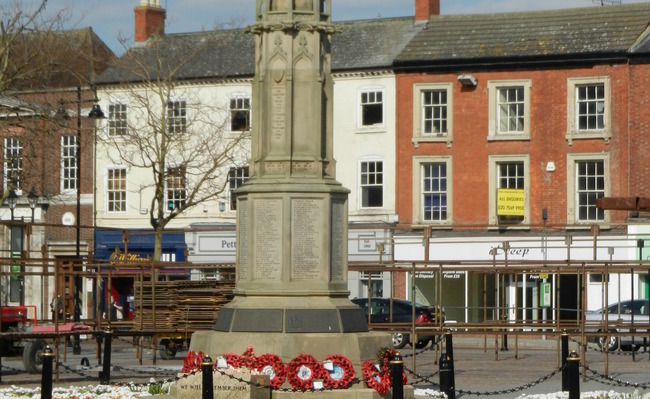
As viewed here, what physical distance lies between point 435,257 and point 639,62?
9.15m

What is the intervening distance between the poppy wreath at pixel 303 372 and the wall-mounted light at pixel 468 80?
30.3 metres

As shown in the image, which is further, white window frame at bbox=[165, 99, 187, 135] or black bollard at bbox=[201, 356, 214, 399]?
white window frame at bbox=[165, 99, 187, 135]

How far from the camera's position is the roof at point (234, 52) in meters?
48.2

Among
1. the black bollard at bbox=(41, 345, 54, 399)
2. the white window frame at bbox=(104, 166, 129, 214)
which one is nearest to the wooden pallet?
the black bollard at bbox=(41, 345, 54, 399)

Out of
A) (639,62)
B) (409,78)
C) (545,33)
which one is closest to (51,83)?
(409,78)

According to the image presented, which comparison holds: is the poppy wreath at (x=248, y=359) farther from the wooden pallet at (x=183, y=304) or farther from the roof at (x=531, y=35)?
the roof at (x=531, y=35)

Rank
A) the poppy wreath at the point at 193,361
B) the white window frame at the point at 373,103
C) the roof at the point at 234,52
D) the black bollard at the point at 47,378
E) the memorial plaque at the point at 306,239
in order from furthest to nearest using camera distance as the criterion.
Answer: the roof at the point at 234,52 → the white window frame at the point at 373,103 → the memorial plaque at the point at 306,239 → the poppy wreath at the point at 193,361 → the black bollard at the point at 47,378

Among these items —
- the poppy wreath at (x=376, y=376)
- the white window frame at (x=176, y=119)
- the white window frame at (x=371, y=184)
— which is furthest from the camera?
the white window frame at (x=371, y=184)

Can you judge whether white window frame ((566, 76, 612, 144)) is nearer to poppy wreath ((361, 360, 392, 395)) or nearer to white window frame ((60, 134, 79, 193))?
white window frame ((60, 134, 79, 193))

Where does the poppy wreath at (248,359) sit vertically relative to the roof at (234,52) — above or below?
below

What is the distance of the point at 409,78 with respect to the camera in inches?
1860

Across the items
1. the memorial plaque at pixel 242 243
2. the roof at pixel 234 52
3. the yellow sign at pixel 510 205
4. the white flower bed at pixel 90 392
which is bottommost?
the white flower bed at pixel 90 392

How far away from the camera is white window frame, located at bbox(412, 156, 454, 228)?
4666 centimetres

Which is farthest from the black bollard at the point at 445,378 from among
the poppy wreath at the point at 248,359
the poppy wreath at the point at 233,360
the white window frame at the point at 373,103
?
the white window frame at the point at 373,103
